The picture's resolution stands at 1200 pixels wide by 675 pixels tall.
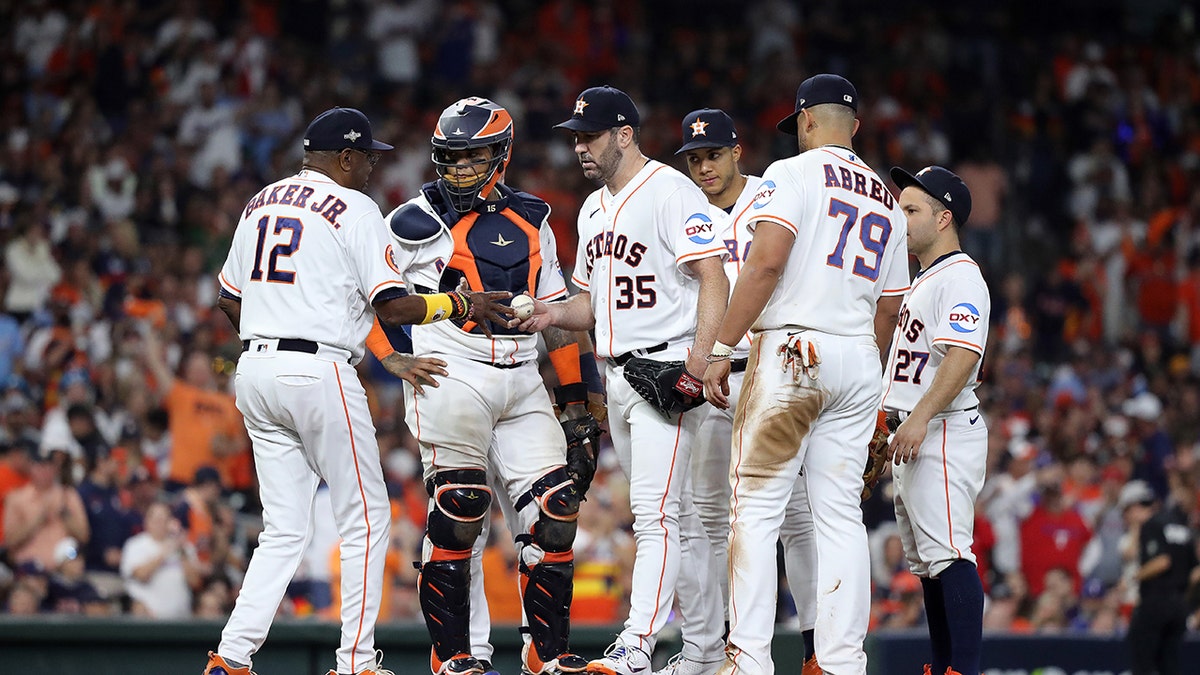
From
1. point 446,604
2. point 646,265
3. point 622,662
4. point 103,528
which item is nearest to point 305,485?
point 446,604

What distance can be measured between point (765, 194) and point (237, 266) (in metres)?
2.35

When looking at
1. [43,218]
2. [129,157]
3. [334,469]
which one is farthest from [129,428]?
[334,469]

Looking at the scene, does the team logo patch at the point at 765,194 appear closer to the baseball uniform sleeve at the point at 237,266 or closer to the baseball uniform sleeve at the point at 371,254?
the baseball uniform sleeve at the point at 371,254

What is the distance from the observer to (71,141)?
15477 mm

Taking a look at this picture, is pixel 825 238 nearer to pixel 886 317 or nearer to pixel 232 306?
pixel 886 317

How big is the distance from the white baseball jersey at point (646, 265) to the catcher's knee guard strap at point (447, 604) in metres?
1.20

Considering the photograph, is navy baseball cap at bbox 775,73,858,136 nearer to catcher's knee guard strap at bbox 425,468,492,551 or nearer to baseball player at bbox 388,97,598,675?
baseball player at bbox 388,97,598,675

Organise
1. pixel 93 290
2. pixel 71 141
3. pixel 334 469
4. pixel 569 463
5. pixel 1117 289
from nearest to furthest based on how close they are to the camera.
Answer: pixel 334 469
pixel 569 463
pixel 93 290
pixel 71 141
pixel 1117 289

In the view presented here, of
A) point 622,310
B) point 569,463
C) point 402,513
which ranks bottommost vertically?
point 402,513

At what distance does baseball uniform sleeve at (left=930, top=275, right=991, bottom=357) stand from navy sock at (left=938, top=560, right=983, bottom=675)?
987mm

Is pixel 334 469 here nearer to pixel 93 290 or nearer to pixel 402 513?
pixel 402 513

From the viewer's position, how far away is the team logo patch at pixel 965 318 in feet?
23.0

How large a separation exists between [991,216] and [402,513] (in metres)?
9.59

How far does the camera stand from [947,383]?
6914 mm
